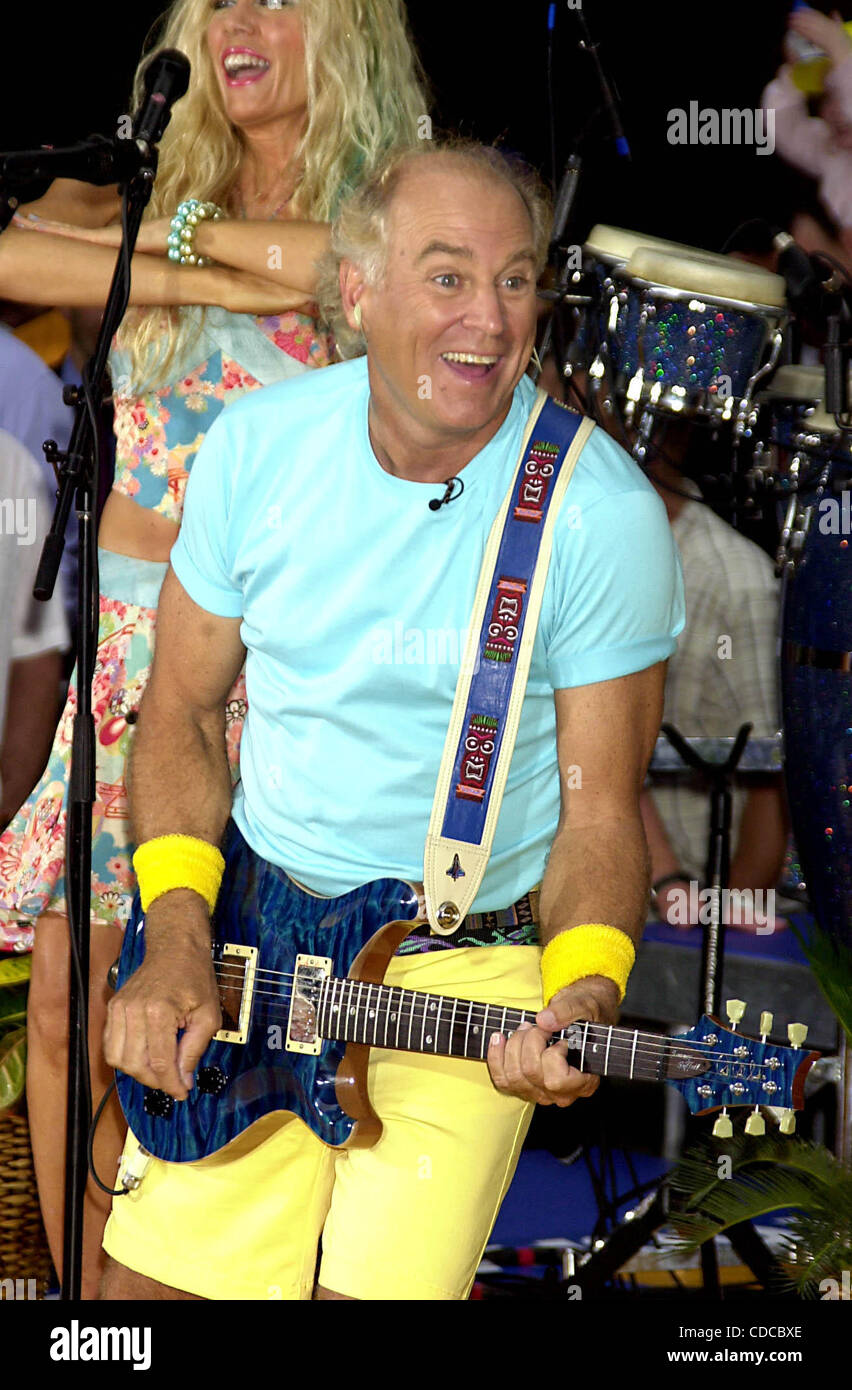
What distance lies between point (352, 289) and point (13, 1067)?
1.81m

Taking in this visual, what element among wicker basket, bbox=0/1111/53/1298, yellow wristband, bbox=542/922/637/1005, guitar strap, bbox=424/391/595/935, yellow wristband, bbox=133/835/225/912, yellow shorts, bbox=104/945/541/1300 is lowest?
wicker basket, bbox=0/1111/53/1298

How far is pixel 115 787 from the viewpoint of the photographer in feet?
9.77

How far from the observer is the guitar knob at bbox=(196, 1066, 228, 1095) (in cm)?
236

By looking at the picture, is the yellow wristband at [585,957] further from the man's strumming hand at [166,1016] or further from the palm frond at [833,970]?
the palm frond at [833,970]

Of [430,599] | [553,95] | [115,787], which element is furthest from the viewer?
[553,95]

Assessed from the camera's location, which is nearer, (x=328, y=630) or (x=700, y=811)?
(x=328, y=630)

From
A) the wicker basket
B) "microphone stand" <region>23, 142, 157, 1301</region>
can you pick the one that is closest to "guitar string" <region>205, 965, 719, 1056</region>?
"microphone stand" <region>23, 142, 157, 1301</region>

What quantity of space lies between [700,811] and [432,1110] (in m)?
1.95

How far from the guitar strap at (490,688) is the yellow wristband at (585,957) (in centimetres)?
16

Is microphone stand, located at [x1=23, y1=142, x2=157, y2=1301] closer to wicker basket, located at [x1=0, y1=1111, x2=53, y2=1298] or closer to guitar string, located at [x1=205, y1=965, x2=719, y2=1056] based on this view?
guitar string, located at [x1=205, y1=965, x2=719, y2=1056]

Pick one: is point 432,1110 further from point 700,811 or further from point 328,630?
point 700,811

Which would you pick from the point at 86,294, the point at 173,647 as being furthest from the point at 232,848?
the point at 86,294

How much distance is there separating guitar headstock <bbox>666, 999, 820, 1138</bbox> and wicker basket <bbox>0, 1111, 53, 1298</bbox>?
177 centimetres

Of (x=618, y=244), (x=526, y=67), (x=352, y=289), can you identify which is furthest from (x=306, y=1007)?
(x=526, y=67)
